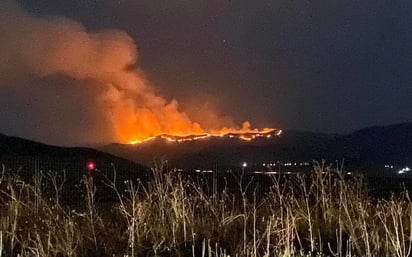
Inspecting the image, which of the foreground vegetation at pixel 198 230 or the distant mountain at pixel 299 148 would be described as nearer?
the foreground vegetation at pixel 198 230

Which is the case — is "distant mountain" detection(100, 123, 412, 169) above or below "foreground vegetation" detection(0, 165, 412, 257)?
above

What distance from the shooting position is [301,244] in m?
11.8

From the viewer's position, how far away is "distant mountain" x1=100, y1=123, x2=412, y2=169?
60469 millimetres

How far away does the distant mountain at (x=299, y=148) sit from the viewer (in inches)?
2381

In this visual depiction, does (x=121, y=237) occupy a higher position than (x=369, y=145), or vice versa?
(x=369, y=145)

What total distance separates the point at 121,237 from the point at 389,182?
15.9 metres

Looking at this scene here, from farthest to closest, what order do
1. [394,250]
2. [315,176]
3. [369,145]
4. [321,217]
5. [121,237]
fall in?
1. [369,145]
2. [315,176]
3. [321,217]
4. [121,237]
5. [394,250]

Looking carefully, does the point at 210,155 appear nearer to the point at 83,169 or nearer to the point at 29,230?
the point at 83,169

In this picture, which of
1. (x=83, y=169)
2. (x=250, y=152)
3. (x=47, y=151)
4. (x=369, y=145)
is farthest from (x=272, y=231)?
(x=369, y=145)

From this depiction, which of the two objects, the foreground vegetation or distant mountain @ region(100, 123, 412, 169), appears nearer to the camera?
the foreground vegetation

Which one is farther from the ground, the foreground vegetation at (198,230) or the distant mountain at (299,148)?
the distant mountain at (299,148)

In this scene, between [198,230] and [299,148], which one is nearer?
[198,230]

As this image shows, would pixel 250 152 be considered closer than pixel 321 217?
No

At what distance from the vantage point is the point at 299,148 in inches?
3164
